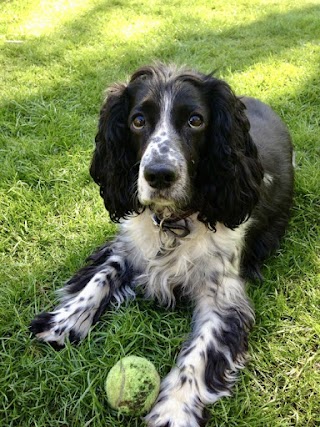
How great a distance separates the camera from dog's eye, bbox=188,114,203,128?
2588 millimetres

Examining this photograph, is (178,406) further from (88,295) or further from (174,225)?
(174,225)

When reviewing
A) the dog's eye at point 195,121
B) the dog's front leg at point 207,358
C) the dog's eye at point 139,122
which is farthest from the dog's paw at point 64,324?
the dog's eye at point 195,121

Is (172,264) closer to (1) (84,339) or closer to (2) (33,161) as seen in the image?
(1) (84,339)

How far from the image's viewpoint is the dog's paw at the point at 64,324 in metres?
2.72

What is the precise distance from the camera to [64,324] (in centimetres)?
276

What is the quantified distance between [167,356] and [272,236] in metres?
1.23

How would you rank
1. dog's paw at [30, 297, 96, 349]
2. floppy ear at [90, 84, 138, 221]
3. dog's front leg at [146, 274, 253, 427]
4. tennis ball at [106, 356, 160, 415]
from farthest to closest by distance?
1. floppy ear at [90, 84, 138, 221]
2. dog's paw at [30, 297, 96, 349]
3. dog's front leg at [146, 274, 253, 427]
4. tennis ball at [106, 356, 160, 415]

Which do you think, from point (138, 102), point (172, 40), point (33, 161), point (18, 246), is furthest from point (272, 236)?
point (172, 40)

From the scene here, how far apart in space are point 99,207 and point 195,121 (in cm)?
139

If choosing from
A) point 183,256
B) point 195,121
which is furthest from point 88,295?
point 195,121

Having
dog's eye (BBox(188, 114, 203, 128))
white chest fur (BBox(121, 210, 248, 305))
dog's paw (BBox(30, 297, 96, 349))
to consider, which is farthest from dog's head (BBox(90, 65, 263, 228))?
dog's paw (BBox(30, 297, 96, 349))

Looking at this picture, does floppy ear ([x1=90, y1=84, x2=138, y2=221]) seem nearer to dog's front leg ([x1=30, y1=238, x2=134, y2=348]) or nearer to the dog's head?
the dog's head

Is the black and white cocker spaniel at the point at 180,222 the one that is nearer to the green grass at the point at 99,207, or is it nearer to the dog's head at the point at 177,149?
the dog's head at the point at 177,149

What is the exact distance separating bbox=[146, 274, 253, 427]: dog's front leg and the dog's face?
0.59 metres
